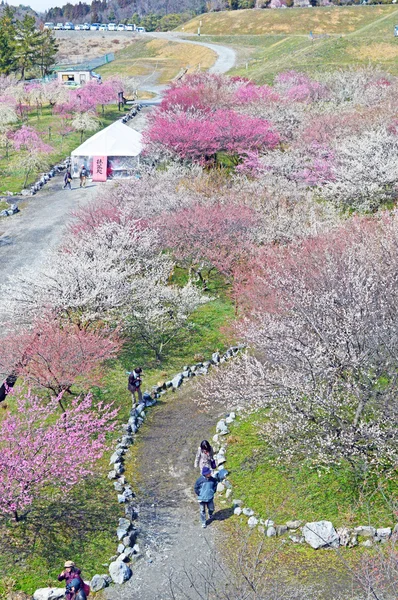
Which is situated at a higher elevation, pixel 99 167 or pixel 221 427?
pixel 99 167

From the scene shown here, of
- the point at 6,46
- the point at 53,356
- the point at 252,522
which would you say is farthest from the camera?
the point at 6,46

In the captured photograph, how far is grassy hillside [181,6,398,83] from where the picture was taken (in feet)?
217

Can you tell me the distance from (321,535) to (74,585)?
201 inches

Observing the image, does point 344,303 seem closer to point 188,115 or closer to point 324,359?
point 324,359

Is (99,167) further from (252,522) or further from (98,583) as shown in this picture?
(98,583)

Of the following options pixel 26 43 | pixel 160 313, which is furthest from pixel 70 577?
pixel 26 43

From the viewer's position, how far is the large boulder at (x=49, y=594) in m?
12.7

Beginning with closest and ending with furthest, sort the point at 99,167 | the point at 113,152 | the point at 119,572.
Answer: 1. the point at 119,572
2. the point at 113,152
3. the point at 99,167

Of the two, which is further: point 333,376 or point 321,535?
point 333,376

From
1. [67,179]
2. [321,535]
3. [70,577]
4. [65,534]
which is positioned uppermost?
[67,179]

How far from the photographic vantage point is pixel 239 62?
86.6m

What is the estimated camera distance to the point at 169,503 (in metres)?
15.9

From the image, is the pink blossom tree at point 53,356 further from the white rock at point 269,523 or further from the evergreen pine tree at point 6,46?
the evergreen pine tree at point 6,46

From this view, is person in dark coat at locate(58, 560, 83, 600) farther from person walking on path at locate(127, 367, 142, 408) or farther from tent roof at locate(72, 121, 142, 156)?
tent roof at locate(72, 121, 142, 156)
